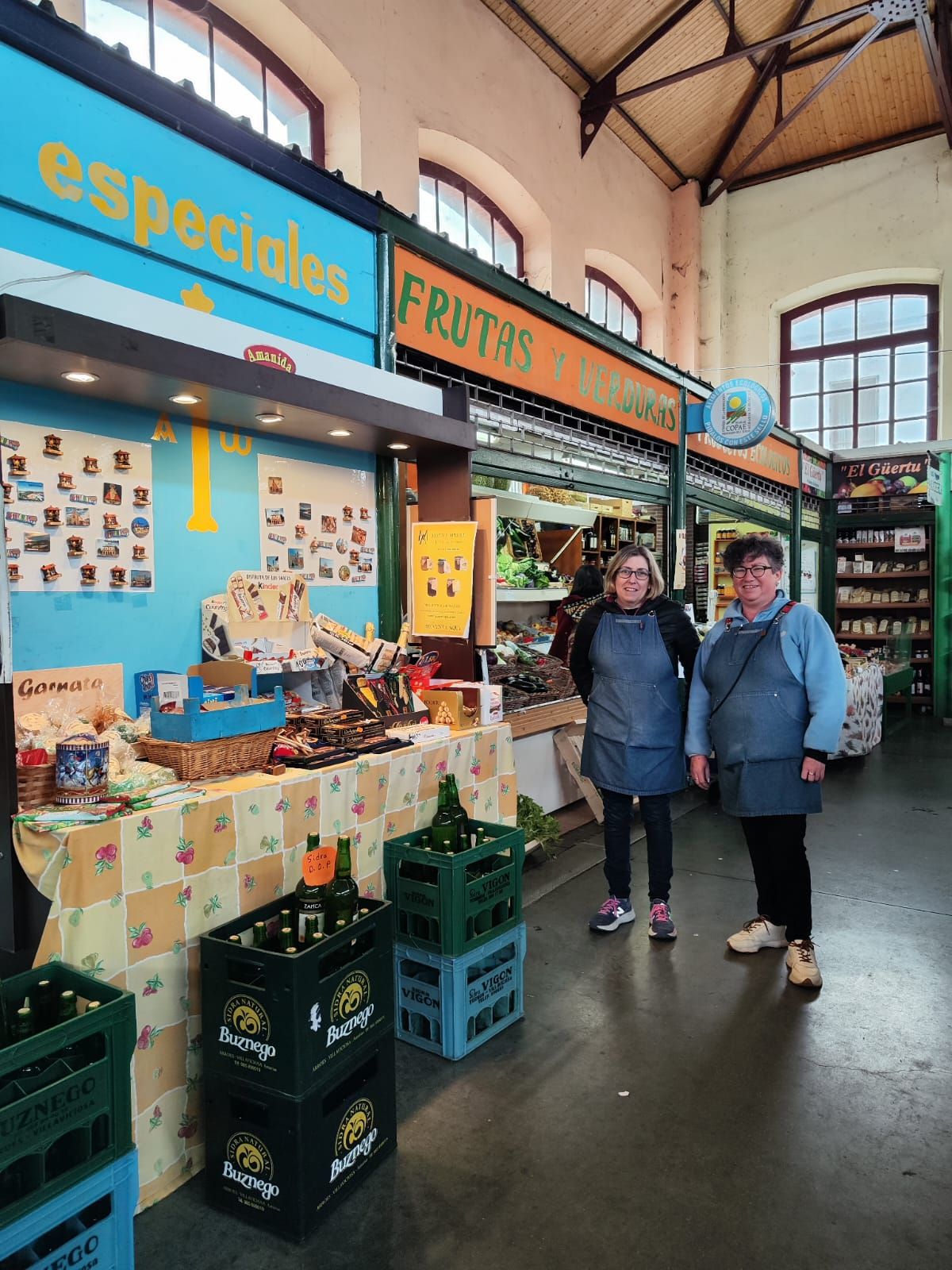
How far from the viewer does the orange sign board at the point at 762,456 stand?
27.0 feet

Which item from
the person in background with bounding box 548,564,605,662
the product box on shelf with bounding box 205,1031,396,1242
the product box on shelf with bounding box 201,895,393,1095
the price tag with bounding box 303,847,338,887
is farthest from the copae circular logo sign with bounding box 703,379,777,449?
the product box on shelf with bounding box 205,1031,396,1242

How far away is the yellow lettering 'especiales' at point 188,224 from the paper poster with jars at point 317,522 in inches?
32.2

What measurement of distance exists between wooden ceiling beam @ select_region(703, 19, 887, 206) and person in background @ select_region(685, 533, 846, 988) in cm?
841

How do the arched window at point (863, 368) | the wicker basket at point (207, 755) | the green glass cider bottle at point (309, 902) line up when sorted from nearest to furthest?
the green glass cider bottle at point (309, 902)
the wicker basket at point (207, 755)
the arched window at point (863, 368)

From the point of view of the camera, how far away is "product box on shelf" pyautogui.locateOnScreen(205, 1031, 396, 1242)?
1929mm

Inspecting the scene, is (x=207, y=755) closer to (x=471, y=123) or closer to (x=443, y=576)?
(x=443, y=576)

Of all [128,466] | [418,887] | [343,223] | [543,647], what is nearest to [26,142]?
[128,466]

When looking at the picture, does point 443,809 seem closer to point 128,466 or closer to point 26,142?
point 128,466

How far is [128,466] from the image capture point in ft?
9.46

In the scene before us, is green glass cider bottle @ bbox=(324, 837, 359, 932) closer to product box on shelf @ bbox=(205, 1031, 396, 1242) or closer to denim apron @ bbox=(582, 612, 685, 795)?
product box on shelf @ bbox=(205, 1031, 396, 1242)

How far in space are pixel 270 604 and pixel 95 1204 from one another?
2.18 meters

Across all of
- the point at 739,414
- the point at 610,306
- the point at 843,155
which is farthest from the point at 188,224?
the point at 843,155

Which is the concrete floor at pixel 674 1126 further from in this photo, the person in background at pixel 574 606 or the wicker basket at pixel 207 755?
the person in background at pixel 574 606

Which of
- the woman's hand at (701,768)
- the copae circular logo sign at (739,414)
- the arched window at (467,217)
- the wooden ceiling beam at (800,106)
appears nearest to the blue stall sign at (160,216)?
the woman's hand at (701,768)
